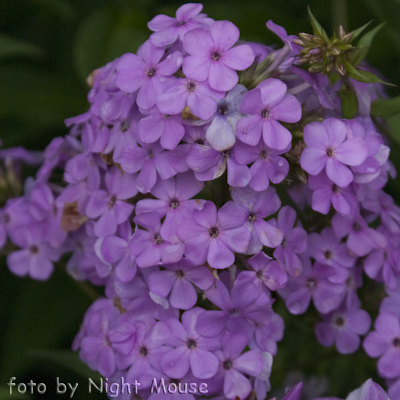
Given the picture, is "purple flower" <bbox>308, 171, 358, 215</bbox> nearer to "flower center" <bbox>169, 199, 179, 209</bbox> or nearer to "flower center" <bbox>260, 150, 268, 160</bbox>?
"flower center" <bbox>260, 150, 268, 160</bbox>

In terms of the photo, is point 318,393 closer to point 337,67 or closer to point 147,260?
point 147,260

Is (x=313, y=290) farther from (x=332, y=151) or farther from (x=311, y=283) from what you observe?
(x=332, y=151)

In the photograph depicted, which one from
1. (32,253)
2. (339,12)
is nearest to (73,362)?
(32,253)

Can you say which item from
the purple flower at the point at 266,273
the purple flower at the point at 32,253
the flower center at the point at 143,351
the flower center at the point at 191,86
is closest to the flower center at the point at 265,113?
the flower center at the point at 191,86

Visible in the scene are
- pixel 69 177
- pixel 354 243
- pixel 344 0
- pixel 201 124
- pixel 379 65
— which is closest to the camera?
pixel 201 124

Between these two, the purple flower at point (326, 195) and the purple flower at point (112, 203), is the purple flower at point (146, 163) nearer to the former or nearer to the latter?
the purple flower at point (112, 203)

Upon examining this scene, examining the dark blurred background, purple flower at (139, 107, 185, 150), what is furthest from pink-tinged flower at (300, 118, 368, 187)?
the dark blurred background

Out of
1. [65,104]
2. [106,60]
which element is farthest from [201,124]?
[65,104]
